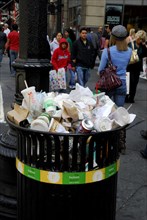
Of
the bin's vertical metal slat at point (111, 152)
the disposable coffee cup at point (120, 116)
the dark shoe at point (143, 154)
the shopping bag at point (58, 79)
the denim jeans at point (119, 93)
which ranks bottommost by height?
the dark shoe at point (143, 154)

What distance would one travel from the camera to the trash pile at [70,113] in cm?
236

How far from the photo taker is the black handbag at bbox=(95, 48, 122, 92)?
17.8 ft

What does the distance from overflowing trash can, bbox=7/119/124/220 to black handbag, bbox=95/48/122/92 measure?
10.0 feet

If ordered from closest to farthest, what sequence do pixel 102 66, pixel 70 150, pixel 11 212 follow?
pixel 70 150, pixel 11 212, pixel 102 66

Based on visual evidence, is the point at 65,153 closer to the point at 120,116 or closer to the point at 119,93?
the point at 120,116

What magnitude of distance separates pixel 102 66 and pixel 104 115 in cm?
317

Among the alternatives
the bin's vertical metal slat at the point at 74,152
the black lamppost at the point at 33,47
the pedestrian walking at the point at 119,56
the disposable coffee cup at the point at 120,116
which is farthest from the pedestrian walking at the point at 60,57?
the bin's vertical metal slat at the point at 74,152

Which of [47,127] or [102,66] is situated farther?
[102,66]

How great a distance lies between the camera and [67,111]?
8.07ft

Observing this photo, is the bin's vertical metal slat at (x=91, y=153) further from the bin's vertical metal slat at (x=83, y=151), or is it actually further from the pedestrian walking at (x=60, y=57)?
the pedestrian walking at (x=60, y=57)

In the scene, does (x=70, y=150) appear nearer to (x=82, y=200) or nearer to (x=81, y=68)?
(x=82, y=200)

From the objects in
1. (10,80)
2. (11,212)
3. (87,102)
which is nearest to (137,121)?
(11,212)

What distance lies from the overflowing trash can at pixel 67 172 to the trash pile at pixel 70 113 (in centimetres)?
9

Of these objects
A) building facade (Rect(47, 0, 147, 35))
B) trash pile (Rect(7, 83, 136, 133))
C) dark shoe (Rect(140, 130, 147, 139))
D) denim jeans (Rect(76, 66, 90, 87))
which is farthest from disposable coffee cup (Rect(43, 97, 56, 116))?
building facade (Rect(47, 0, 147, 35))
